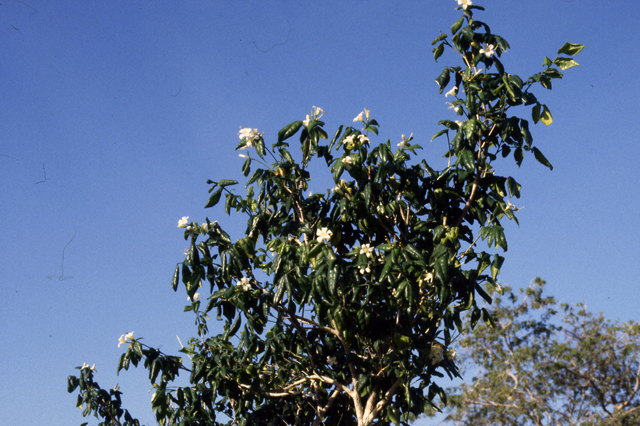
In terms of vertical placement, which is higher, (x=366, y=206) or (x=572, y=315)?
(x=572, y=315)

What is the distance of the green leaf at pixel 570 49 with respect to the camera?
2.87 meters

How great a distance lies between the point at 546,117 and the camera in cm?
296

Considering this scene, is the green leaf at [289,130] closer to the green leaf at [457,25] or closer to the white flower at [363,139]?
the white flower at [363,139]

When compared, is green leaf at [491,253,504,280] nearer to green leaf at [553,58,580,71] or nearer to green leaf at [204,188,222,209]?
green leaf at [553,58,580,71]

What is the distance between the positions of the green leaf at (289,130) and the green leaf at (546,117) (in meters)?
1.28

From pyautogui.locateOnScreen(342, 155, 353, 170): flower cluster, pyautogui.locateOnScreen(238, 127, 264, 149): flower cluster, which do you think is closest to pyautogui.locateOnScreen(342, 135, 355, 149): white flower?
pyautogui.locateOnScreen(342, 155, 353, 170): flower cluster

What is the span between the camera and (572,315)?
43.2ft

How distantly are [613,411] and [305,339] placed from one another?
37.4 feet

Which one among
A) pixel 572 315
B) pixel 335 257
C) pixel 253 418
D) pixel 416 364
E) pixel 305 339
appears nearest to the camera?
pixel 335 257

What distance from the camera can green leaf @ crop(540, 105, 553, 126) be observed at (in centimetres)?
295

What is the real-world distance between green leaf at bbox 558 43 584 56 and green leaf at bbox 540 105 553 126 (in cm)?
28

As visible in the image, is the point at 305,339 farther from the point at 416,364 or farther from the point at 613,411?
the point at 613,411

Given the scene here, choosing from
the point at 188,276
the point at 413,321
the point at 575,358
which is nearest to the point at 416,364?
the point at 413,321

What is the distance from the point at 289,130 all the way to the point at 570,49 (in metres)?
1.51
